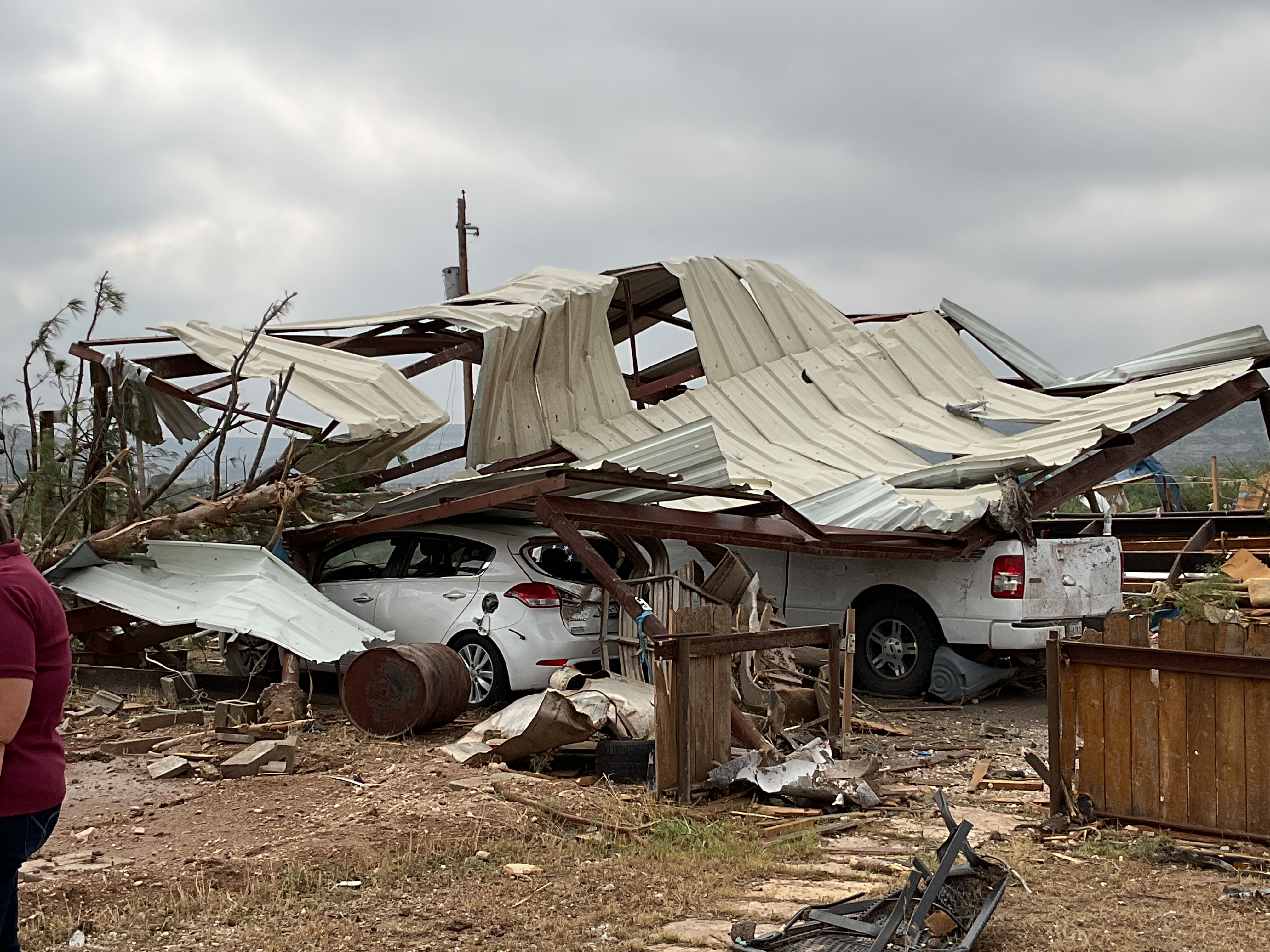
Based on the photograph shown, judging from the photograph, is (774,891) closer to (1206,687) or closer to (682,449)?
(1206,687)

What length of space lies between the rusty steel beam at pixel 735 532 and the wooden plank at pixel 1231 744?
4.15 metres

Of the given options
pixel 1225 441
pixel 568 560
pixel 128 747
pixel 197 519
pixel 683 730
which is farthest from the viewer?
pixel 1225 441

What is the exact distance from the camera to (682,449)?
30.0 ft

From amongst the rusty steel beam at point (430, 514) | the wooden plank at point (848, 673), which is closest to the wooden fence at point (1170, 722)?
the wooden plank at point (848, 673)

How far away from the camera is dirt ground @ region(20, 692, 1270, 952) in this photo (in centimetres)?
484

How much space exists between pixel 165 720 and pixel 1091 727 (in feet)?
20.8

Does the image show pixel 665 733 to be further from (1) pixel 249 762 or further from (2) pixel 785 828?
(1) pixel 249 762

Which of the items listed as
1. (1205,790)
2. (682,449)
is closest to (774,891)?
(1205,790)

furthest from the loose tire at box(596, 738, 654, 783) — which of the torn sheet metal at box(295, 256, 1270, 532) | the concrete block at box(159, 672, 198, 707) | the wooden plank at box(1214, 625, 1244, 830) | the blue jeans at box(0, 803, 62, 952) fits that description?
the blue jeans at box(0, 803, 62, 952)

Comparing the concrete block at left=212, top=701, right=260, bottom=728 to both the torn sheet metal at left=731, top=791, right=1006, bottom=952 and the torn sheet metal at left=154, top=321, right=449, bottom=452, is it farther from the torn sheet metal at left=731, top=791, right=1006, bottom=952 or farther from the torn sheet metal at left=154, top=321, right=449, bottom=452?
the torn sheet metal at left=731, top=791, right=1006, bottom=952

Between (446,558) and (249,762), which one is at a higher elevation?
(446,558)

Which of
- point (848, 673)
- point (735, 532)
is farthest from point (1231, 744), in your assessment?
point (735, 532)

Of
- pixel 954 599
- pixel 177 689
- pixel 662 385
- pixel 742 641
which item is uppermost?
pixel 662 385

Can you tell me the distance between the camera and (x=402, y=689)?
855 centimetres
